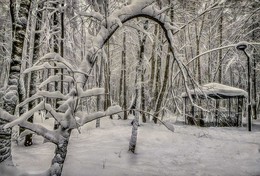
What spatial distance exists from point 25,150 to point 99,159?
262cm

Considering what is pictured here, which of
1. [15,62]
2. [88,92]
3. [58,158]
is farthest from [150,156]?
[15,62]

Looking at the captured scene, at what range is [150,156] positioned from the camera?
7.92m

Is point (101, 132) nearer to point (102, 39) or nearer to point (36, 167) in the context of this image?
point (36, 167)

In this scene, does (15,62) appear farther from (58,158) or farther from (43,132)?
(58,158)

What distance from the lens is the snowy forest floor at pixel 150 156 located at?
20.3 feet

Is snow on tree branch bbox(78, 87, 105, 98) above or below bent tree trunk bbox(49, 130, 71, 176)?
above

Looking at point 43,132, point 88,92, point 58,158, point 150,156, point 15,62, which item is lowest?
point 150,156

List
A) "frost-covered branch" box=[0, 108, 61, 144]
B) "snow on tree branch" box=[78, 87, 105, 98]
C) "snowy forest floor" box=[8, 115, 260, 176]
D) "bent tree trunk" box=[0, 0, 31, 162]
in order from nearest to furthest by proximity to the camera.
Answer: "frost-covered branch" box=[0, 108, 61, 144], "snow on tree branch" box=[78, 87, 105, 98], "bent tree trunk" box=[0, 0, 31, 162], "snowy forest floor" box=[8, 115, 260, 176]

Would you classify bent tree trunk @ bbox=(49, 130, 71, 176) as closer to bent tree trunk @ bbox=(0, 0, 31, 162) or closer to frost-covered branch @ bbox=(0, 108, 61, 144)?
frost-covered branch @ bbox=(0, 108, 61, 144)

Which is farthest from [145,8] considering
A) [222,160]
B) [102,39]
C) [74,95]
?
[222,160]

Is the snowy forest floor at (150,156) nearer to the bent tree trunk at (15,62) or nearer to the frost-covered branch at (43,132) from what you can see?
the bent tree trunk at (15,62)

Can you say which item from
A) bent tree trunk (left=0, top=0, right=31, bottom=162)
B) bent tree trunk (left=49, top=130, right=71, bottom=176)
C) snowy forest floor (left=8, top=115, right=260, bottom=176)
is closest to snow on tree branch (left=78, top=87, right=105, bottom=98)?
bent tree trunk (left=49, top=130, right=71, bottom=176)

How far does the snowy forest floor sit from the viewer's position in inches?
244

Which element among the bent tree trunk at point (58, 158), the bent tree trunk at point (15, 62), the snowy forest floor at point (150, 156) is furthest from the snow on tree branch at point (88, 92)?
the snowy forest floor at point (150, 156)
